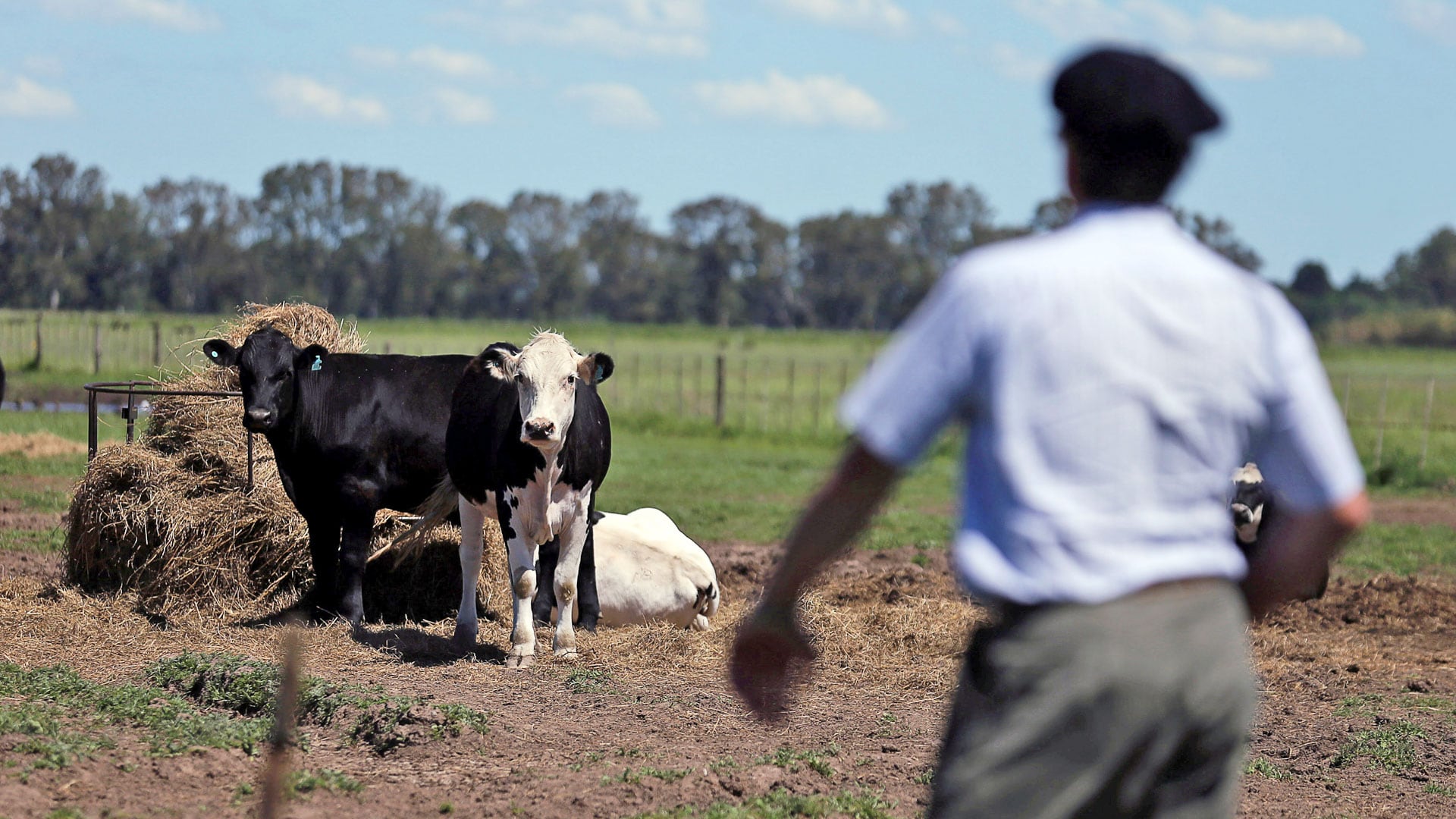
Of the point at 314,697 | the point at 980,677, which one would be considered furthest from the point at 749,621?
the point at 314,697

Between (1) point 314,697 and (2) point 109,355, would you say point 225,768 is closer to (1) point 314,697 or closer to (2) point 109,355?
(1) point 314,697

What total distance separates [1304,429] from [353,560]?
8134mm

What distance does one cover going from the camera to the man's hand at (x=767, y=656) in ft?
9.43

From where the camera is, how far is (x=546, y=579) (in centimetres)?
929

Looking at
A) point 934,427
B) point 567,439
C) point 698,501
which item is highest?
point 934,427

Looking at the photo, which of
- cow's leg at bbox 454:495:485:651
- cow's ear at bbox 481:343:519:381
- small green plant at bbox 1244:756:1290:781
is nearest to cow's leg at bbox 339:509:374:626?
cow's leg at bbox 454:495:485:651

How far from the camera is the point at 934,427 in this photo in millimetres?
2562

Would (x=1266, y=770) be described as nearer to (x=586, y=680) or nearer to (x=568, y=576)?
(x=586, y=680)

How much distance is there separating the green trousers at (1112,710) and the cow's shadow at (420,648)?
21.3 ft

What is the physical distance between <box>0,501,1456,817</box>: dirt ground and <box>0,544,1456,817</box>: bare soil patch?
0.06 feet

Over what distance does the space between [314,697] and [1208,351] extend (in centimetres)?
543

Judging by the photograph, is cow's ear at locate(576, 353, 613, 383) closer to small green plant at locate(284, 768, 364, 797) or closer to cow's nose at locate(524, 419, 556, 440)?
cow's nose at locate(524, 419, 556, 440)

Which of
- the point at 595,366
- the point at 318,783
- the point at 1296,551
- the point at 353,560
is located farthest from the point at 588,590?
the point at 1296,551

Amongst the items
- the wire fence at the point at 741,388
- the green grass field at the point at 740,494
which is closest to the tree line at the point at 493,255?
the wire fence at the point at 741,388
